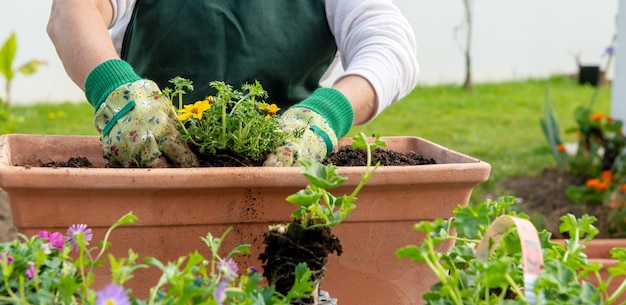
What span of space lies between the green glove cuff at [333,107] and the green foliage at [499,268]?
1.15ft

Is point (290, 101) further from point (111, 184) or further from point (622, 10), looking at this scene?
point (622, 10)

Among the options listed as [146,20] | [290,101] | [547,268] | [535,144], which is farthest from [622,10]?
[547,268]

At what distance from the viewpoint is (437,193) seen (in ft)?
3.22

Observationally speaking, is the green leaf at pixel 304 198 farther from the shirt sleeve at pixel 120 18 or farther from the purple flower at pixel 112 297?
the shirt sleeve at pixel 120 18

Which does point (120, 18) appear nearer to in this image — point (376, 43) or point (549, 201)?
point (376, 43)

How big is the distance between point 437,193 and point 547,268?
326 millimetres

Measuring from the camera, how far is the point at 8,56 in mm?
3822


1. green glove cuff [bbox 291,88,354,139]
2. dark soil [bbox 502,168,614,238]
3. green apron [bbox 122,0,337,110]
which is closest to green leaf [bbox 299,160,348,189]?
green glove cuff [bbox 291,88,354,139]

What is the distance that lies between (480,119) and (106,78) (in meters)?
4.21

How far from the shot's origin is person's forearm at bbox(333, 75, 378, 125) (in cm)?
122

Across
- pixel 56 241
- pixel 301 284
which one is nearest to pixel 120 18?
pixel 56 241

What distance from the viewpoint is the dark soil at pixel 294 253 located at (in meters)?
0.76

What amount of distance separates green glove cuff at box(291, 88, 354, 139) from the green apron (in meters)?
0.29

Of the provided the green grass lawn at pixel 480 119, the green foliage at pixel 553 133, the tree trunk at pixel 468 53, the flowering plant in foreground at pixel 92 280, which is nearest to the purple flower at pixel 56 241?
the flowering plant in foreground at pixel 92 280
